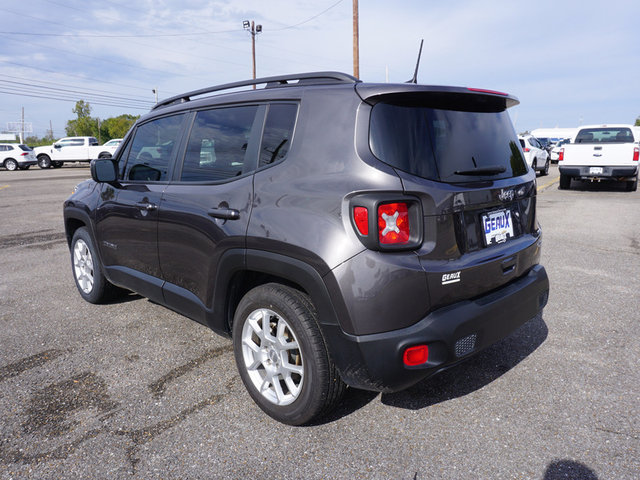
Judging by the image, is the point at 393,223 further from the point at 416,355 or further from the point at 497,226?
the point at 497,226

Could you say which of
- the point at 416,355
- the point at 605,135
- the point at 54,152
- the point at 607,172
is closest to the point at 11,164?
the point at 54,152

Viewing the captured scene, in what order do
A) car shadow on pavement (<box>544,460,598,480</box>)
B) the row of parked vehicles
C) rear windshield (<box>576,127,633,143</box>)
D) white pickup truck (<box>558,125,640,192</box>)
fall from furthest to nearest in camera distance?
the row of parked vehicles < rear windshield (<box>576,127,633,143</box>) < white pickup truck (<box>558,125,640,192</box>) < car shadow on pavement (<box>544,460,598,480</box>)

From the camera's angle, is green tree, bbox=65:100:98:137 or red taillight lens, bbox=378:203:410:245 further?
green tree, bbox=65:100:98:137

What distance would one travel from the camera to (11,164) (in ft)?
103

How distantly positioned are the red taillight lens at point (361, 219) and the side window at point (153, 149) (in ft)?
5.80

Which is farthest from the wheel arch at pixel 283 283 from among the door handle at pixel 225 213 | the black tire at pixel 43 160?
the black tire at pixel 43 160

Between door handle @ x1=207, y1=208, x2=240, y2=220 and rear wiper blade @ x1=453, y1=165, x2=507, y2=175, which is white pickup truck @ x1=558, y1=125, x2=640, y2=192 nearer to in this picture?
rear wiper blade @ x1=453, y1=165, x2=507, y2=175

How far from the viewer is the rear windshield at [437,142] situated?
231 cm

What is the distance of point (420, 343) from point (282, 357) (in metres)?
0.78

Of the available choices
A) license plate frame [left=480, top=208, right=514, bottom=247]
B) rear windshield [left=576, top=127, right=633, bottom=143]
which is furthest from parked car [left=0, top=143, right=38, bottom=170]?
license plate frame [left=480, top=208, right=514, bottom=247]

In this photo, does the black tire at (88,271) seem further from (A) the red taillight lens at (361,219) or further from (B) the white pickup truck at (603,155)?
(B) the white pickup truck at (603,155)

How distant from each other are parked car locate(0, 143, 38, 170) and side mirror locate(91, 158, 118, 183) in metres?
32.0

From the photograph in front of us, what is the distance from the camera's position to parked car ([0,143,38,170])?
1211 inches

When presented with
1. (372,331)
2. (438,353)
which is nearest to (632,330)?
(438,353)
